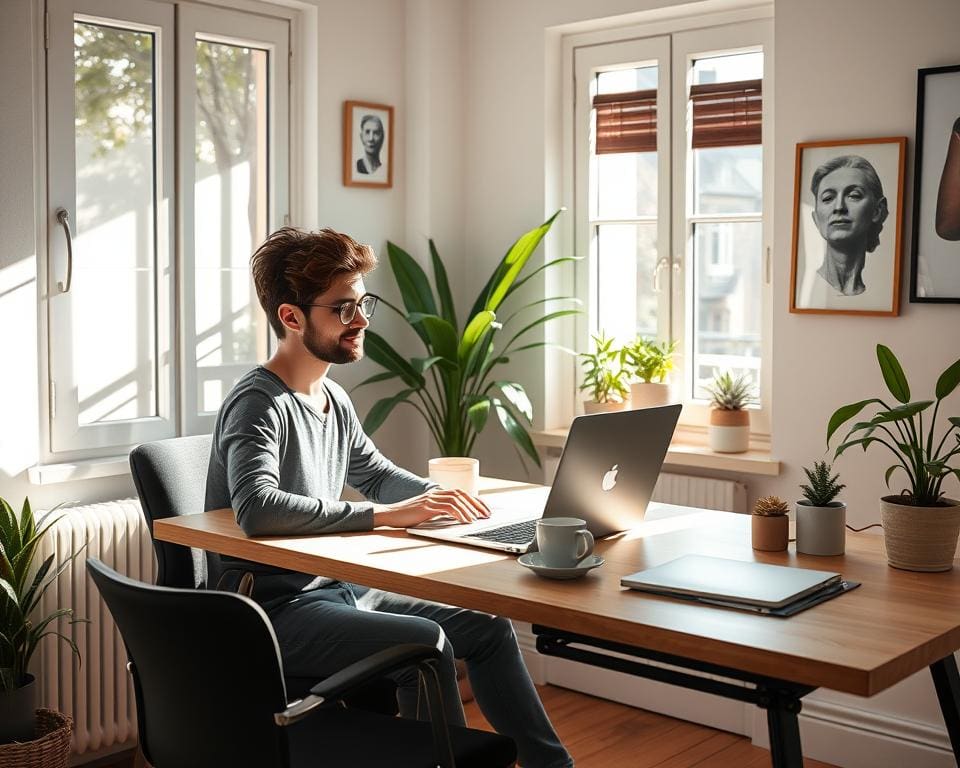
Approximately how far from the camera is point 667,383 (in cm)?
394

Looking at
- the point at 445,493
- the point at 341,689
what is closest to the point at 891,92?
the point at 445,493

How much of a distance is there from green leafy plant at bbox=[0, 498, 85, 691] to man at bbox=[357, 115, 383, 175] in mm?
1669

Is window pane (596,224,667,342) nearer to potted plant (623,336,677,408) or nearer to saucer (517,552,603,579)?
potted plant (623,336,677,408)

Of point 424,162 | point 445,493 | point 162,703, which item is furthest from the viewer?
point 424,162

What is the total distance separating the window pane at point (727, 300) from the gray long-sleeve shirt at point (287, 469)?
1.46 m

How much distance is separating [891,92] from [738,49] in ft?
2.09

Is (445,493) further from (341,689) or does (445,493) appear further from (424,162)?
(424,162)

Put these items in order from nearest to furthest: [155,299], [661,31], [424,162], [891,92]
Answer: [891,92] → [155,299] → [661,31] → [424,162]

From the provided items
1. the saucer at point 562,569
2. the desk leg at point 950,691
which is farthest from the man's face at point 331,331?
the desk leg at point 950,691

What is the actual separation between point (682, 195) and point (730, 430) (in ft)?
2.65

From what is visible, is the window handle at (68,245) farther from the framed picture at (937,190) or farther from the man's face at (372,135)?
the framed picture at (937,190)

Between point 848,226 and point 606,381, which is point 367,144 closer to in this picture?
point 606,381

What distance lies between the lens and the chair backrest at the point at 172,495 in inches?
106

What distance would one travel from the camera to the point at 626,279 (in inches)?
163
